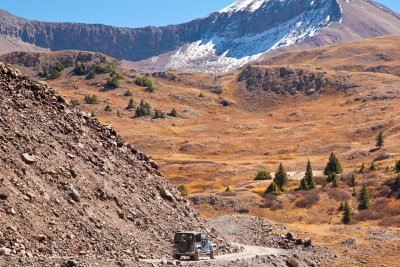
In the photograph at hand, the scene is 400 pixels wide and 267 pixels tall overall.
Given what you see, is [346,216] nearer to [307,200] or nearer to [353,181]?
[307,200]

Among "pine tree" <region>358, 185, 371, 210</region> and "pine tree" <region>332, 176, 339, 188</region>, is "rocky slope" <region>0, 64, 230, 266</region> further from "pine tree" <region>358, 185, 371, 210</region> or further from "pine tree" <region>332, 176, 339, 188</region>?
"pine tree" <region>332, 176, 339, 188</region>

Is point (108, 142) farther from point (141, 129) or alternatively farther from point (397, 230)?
Answer: point (141, 129)

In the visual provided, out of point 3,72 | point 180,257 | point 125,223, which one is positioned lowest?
point 180,257

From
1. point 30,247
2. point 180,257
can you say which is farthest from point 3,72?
point 180,257

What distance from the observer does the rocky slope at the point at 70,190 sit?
2438 centimetres

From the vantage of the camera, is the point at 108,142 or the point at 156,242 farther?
the point at 108,142

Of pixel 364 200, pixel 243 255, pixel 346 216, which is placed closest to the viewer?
pixel 243 255

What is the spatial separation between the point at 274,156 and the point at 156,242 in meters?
130

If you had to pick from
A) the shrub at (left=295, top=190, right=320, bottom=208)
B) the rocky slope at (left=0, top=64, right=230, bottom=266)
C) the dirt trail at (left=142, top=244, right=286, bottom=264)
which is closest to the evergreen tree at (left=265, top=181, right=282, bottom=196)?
the shrub at (left=295, top=190, right=320, bottom=208)

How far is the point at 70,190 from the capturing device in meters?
28.4

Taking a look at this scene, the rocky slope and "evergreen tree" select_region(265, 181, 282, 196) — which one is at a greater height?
the rocky slope

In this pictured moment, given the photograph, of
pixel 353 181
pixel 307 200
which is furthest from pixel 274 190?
pixel 353 181

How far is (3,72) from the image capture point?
30578 mm

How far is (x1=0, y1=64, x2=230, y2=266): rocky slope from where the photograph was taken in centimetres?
2438
